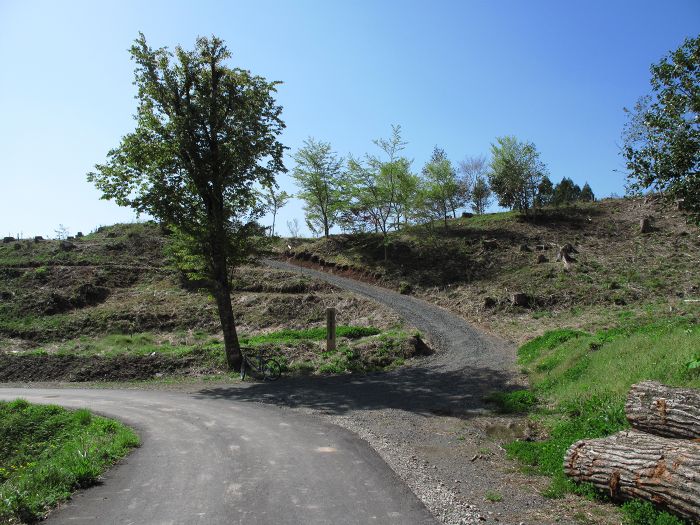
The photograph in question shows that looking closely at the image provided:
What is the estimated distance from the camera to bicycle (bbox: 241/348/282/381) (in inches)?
736

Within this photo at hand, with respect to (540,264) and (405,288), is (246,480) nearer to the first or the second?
(405,288)

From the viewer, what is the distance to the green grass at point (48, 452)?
6.79m

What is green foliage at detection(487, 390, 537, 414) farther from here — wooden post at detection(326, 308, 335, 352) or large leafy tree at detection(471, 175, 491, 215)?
large leafy tree at detection(471, 175, 491, 215)

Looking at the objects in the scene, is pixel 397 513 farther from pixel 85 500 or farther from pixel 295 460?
pixel 85 500

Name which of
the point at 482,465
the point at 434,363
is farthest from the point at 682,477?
the point at 434,363

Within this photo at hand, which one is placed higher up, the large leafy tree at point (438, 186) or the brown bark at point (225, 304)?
the large leafy tree at point (438, 186)

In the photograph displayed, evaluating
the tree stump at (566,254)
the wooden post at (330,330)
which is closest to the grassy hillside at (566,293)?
the tree stump at (566,254)

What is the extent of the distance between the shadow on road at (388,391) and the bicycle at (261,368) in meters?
0.69

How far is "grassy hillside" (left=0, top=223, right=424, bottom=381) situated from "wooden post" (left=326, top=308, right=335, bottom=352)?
1.68ft

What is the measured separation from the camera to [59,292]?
34.1 metres

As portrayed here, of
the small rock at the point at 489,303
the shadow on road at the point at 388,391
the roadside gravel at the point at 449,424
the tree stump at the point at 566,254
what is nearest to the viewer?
the roadside gravel at the point at 449,424

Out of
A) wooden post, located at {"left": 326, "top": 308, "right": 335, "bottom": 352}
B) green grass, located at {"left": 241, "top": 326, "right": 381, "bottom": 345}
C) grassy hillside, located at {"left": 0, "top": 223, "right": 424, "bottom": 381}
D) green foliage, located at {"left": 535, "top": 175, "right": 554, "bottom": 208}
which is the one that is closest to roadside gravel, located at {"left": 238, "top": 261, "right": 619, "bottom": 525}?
grassy hillside, located at {"left": 0, "top": 223, "right": 424, "bottom": 381}

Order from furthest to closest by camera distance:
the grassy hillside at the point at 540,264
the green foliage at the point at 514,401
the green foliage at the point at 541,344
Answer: the grassy hillside at the point at 540,264, the green foliage at the point at 541,344, the green foliage at the point at 514,401

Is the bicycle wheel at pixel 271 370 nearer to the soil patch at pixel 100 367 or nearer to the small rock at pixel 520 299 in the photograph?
the soil patch at pixel 100 367
